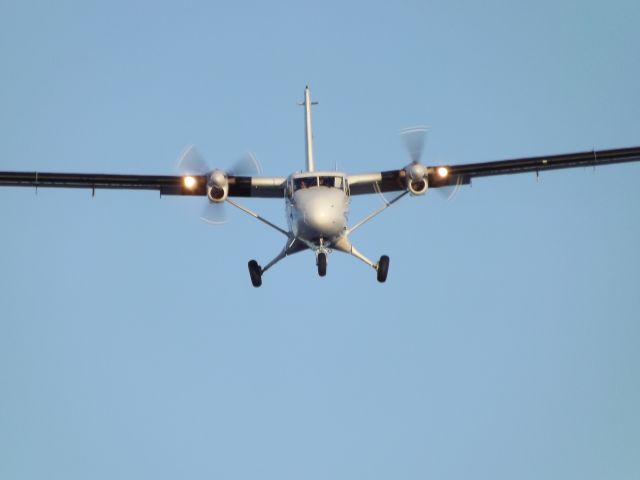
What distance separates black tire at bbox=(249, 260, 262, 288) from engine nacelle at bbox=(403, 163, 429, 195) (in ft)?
14.4

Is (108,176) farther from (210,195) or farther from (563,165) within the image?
(563,165)

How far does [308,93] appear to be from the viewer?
3353cm

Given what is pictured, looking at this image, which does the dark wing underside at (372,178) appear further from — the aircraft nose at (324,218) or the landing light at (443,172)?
the aircraft nose at (324,218)

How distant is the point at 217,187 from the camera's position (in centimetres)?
2839

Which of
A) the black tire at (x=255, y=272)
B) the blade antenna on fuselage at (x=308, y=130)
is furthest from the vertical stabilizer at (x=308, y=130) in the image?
the black tire at (x=255, y=272)

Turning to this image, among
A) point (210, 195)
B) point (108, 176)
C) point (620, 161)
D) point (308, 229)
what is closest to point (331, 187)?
point (308, 229)

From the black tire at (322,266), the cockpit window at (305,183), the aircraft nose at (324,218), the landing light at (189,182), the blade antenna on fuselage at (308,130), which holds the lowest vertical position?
the black tire at (322,266)

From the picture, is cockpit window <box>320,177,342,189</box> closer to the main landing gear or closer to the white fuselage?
the white fuselage

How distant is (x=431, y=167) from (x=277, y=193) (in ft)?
13.7

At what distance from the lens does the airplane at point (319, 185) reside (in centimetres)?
2708

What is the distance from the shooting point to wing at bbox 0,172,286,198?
29109 millimetres

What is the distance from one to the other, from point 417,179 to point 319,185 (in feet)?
9.63

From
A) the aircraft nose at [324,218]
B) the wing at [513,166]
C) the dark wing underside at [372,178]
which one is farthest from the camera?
Answer: the wing at [513,166]

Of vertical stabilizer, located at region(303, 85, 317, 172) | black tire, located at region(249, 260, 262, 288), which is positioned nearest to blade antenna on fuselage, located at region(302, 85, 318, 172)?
vertical stabilizer, located at region(303, 85, 317, 172)
